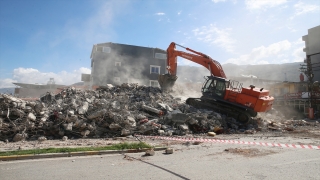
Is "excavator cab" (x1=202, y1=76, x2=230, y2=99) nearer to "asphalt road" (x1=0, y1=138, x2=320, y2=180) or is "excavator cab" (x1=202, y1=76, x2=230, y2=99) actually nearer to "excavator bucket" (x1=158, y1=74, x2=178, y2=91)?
"excavator bucket" (x1=158, y1=74, x2=178, y2=91)

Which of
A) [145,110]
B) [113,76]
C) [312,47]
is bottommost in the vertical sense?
[145,110]

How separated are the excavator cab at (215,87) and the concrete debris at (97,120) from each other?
1.59 meters

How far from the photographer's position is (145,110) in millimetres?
13391

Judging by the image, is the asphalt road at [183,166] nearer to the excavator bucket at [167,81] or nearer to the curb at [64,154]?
the curb at [64,154]

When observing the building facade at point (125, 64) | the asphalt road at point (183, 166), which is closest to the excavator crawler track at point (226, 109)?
the asphalt road at point (183, 166)

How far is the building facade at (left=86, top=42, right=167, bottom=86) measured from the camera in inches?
1398

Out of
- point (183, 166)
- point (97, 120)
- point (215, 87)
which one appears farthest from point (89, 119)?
point (215, 87)

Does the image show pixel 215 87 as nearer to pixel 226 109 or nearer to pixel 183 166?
pixel 226 109

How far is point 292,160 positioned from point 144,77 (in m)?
31.9

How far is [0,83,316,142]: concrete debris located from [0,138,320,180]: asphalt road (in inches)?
163

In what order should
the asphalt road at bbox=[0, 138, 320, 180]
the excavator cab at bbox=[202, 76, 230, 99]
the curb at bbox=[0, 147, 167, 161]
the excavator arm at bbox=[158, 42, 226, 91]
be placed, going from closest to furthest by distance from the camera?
the asphalt road at bbox=[0, 138, 320, 180], the curb at bbox=[0, 147, 167, 161], the excavator cab at bbox=[202, 76, 230, 99], the excavator arm at bbox=[158, 42, 226, 91]

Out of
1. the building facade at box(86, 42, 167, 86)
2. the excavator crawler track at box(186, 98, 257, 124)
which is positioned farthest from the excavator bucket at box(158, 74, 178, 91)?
the building facade at box(86, 42, 167, 86)

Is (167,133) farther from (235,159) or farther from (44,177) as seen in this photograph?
(44,177)

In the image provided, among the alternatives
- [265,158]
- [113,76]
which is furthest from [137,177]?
[113,76]
